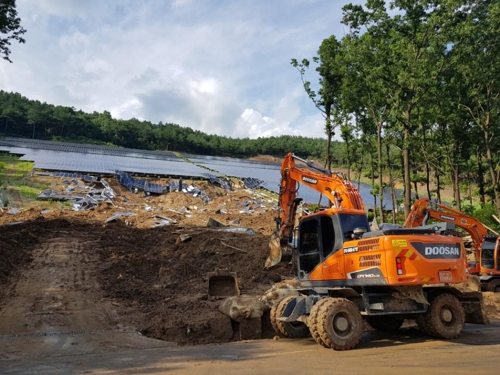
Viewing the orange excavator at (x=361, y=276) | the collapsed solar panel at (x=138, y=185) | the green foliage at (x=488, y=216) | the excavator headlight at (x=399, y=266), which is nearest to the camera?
the excavator headlight at (x=399, y=266)

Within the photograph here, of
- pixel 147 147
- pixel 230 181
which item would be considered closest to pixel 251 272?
pixel 230 181

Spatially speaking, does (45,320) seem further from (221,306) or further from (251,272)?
(251,272)

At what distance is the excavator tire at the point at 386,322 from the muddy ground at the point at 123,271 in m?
3.46

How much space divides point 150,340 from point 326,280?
4.14 meters

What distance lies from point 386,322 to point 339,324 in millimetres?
2765

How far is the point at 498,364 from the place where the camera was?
23.3ft

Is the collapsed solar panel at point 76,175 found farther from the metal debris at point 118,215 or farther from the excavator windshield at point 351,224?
the excavator windshield at point 351,224

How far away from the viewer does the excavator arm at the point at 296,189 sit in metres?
9.73

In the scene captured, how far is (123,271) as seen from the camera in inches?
608

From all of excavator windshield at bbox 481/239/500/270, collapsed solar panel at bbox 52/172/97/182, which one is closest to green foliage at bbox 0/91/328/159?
collapsed solar panel at bbox 52/172/97/182

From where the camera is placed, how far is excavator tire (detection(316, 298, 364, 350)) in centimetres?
816

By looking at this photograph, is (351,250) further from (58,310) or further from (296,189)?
(58,310)

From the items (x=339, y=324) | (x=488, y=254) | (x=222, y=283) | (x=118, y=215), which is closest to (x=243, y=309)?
(x=339, y=324)

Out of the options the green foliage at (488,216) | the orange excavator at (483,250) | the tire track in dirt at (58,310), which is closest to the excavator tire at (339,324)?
the tire track in dirt at (58,310)
